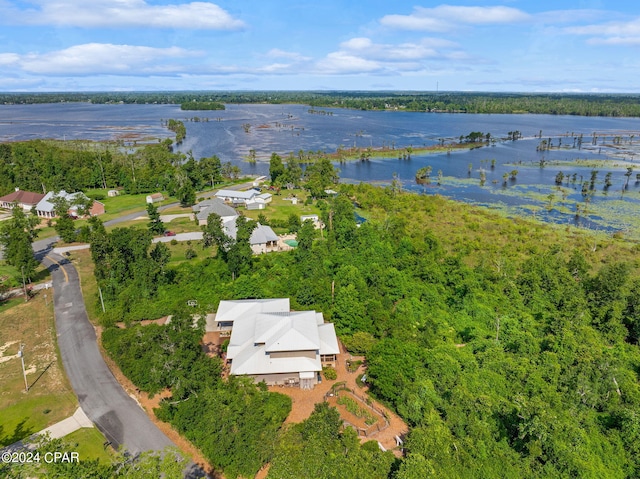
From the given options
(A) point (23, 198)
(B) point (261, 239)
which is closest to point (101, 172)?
(A) point (23, 198)

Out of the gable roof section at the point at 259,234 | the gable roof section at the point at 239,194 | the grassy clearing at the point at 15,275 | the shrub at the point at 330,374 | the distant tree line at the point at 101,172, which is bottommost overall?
the shrub at the point at 330,374

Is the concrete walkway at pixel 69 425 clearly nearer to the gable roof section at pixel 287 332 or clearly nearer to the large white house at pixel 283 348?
the large white house at pixel 283 348

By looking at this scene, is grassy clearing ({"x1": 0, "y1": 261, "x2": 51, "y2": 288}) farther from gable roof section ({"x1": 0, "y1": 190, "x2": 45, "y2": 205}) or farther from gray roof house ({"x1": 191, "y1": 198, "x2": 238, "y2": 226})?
gable roof section ({"x1": 0, "y1": 190, "x2": 45, "y2": 205})

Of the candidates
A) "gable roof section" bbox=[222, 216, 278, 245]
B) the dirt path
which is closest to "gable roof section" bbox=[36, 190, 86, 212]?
"gable roof section" bbox=[222, 216, 278, 245]

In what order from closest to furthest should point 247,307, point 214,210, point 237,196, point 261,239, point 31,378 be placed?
1. point 31,378
2. point 247,307
3. point 261,239
4. point 214,210
5. point 237,196

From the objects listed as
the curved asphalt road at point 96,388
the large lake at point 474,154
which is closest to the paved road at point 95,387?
the curved asphalt road at point 96,388

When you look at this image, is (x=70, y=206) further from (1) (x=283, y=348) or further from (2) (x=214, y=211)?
(1) (x=283, y=348)
